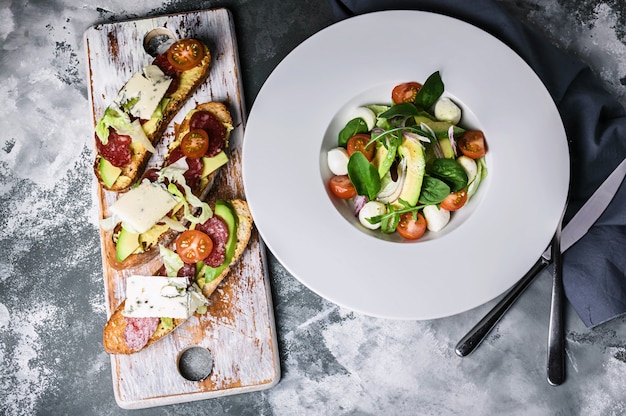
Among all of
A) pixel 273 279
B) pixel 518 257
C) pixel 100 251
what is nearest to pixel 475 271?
pixel 518 257

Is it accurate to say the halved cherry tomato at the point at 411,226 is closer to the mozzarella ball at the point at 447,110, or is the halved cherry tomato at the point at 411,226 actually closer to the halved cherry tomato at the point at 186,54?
the mozzarella ball at the point at 447,110

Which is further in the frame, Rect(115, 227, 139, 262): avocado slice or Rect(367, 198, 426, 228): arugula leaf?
Rect(115, 227, 139, 262): avocado slice

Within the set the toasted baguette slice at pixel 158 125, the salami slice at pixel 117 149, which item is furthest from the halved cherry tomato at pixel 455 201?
the salami slice at pixel 117 149

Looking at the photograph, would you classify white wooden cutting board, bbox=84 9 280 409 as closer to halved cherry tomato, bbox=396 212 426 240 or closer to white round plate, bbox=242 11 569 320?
white round plate, bbox=242 11 569 320

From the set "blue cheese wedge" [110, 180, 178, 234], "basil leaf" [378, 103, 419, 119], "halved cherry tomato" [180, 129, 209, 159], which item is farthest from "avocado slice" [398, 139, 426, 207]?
"blue cheese wedge" [110, 180, 178, 234]

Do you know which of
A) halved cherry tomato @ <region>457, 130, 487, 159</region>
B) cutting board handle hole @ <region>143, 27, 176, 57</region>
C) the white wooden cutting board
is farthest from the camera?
cutting board handle hole @ <region>143, 27, 176, 57</region>

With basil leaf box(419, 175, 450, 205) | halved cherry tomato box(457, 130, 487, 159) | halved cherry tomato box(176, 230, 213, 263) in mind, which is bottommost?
halved cherry tomato box(176, 230, 213, 263)

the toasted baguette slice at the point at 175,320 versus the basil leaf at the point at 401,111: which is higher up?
the basil leaf at the point at 401,111
